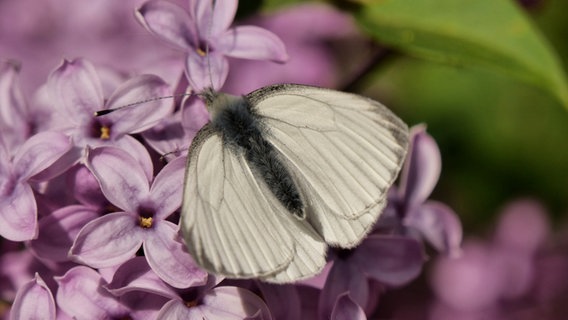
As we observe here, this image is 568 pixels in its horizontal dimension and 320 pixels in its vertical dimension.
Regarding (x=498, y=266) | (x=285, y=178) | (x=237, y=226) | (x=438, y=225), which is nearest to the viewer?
(x=237, y=226)

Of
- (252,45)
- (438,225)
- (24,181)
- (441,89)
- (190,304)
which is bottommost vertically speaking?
(441,89)

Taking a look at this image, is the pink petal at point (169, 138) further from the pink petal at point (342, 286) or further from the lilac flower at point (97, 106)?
the pink petal at point (342, 286)

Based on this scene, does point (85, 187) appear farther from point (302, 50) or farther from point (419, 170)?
point (302, 50)

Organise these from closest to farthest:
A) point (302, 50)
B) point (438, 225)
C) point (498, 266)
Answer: point (438, 225), point (498, 266), point (302, 50)

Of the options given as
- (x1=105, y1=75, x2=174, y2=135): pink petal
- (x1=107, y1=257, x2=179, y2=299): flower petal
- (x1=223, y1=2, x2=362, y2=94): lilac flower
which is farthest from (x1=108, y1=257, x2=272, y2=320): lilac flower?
(x1=223, y1=2, x2=362, y2=94): lilac flower

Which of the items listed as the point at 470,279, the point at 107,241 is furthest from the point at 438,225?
the point at 470,279

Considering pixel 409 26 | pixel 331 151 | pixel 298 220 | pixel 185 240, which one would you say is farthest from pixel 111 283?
pixel 409 26

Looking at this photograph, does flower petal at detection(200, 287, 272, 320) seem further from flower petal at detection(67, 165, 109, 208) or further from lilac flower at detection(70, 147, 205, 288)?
flower petal at detection(67, 165, 109, 208)

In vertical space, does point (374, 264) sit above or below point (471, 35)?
below

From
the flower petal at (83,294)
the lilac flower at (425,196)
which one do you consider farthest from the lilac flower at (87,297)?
the lilac flower at (425,196)
